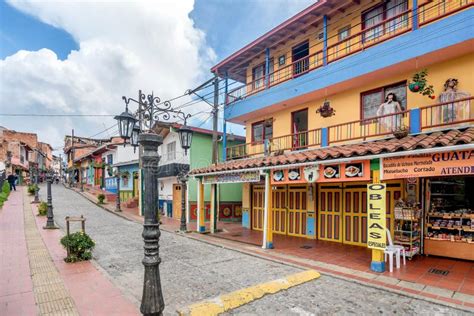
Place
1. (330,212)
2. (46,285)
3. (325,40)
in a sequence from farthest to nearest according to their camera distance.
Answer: (330,212), (325,40), (46,285)

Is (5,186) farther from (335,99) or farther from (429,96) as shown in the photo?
(429,96)

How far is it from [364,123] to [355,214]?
130 inches

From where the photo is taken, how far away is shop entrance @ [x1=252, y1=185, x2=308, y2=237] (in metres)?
12.1

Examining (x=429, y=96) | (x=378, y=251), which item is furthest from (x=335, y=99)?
(x=378, y=251)

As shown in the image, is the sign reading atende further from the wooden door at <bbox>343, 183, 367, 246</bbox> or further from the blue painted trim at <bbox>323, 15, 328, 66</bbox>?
the blue painted trim at <bbox>323, 15, 328, 66</bbox>

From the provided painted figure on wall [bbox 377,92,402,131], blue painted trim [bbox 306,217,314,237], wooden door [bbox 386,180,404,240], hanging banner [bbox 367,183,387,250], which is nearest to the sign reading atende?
hanging banner [bbox 367,183,387,250]

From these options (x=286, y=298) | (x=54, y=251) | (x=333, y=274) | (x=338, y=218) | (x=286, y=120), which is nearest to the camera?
(x=286, y=298)

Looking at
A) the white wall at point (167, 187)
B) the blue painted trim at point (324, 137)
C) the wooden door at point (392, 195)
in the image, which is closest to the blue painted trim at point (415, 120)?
the wooden door at point (392, 195)

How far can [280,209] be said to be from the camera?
13.1 meters

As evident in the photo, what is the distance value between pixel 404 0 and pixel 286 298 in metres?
9.91

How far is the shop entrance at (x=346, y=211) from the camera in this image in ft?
32.8

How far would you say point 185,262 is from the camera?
803 centimetres

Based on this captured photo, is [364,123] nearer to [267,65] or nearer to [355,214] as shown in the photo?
[355,214]

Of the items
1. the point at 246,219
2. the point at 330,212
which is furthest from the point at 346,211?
the point at 246,219
